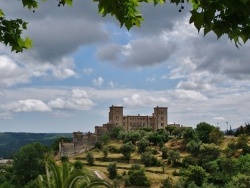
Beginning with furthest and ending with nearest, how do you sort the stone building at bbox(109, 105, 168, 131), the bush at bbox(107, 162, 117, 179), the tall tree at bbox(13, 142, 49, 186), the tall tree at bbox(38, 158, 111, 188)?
the stone building at bbox(109, 105, 168, 131) < the tall tree at bbox(13, 142, 49, 186) < the bush at bbox(107, 162, 117, 179) < the tall tree at bbox(38, 158, 111, 188)

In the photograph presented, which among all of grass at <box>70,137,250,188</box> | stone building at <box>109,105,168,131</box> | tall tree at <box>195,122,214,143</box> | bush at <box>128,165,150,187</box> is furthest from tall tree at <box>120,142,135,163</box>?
stone building at <box>109,105,168,131</box>

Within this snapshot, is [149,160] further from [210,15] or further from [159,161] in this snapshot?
[210,15]

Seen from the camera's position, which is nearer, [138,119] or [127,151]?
[127,151]

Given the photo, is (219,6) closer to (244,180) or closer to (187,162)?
(244,180)

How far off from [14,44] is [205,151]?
80012 mm

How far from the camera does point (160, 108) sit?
133750 mm

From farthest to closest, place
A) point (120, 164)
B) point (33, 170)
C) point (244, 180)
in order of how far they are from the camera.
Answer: point (120, 164), point (33, 170), point (244, 180)

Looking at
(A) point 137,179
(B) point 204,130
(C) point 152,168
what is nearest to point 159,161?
(C) point 152,168

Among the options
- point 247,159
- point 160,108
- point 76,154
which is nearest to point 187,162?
point 247,159

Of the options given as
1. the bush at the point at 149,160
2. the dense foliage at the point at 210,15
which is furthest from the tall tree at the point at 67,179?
the bush at the point at 149,160

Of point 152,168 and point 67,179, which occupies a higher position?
point 67,179

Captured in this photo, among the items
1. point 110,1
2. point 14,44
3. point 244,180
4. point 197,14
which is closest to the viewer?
point 197,14

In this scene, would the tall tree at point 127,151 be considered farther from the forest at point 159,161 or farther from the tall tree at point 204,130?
the tall tree at point 204,130

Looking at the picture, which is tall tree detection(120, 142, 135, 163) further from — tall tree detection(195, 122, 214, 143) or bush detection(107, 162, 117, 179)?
tall tree detection(195, 122, 214, 143)
